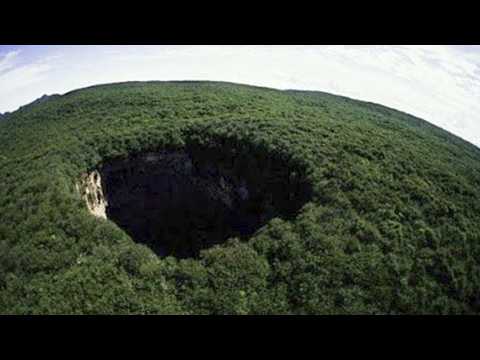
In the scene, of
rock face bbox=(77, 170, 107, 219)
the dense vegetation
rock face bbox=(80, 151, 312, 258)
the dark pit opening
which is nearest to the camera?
the dense vegetation

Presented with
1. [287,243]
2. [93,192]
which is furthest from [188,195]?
[287,243]

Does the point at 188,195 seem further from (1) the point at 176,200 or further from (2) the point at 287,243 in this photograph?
(2) the point at 287,243

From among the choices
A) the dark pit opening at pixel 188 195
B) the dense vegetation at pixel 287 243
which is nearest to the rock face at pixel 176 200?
the dark pit opening at pixel 188 195

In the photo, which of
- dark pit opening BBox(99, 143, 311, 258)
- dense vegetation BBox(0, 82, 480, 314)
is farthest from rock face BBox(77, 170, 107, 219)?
dense vegetation BBox(0, 82, 480, 314)

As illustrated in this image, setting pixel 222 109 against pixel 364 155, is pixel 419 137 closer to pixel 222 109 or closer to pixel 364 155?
pixel 364 155

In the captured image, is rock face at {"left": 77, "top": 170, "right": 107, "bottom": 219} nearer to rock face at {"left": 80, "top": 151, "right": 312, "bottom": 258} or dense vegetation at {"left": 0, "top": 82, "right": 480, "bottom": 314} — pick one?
rock face at {"left": 80, "top": 151, "right": 312, "bottom": 258}
